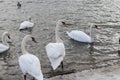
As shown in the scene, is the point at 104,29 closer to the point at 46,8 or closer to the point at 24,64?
the point at 46,8

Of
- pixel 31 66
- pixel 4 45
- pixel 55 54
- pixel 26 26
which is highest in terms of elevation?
pixel 31 66

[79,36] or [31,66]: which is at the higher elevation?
[31,66]

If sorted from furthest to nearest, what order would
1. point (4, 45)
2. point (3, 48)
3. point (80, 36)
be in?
point (80, 36), point (4, 45), point (3, 48)

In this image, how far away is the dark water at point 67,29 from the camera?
12.0 m

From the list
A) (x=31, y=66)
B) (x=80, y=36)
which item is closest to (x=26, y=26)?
(x=80, y=36)

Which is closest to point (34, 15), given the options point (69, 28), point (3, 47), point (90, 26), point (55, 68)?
point (69, 28)

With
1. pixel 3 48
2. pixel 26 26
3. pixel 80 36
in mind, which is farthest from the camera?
pixel 26 26

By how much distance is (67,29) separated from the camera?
55.4 ft

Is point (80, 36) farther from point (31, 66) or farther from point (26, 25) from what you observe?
point (31, 66)

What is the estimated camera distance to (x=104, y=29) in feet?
54.5

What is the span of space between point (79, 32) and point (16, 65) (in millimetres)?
4712

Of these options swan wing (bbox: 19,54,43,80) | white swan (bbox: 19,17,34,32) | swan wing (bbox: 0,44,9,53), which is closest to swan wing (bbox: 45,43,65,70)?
swan wing (bbox: 19,54,43,80)

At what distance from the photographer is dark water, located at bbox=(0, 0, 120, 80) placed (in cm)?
1200

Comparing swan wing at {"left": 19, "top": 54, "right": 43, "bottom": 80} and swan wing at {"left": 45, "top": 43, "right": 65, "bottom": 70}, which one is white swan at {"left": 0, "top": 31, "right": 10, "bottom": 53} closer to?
swan wing at {"left": 45, "top": 43, "right": 65, "bottom": 70}
